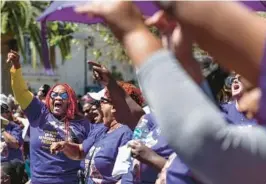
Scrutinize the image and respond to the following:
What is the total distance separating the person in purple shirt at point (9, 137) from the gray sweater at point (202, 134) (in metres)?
6.68

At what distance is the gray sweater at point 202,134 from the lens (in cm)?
136

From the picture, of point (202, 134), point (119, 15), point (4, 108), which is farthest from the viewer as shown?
point (4, 108)

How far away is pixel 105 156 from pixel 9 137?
11.1ft

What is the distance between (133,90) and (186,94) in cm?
347

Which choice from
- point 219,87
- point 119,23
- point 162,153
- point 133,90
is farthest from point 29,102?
point 119,23

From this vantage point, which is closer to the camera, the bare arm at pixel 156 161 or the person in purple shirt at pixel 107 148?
the bare arm at pixel 156 161

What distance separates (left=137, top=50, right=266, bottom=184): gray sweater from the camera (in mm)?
1357

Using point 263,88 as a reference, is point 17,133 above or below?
below

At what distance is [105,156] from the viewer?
17.2 feet

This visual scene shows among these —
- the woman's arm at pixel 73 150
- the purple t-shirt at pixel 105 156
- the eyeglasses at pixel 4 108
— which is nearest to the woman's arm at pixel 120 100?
the purple t-shirt at pixel 105 156

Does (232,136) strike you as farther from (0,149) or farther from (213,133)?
(0,149)

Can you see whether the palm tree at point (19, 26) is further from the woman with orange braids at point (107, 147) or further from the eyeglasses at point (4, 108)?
the woman with orange braids at point (107, 147)

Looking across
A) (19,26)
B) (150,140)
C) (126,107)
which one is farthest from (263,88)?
(19,26)

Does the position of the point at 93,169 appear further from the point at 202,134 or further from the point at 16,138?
the point at 202,134
